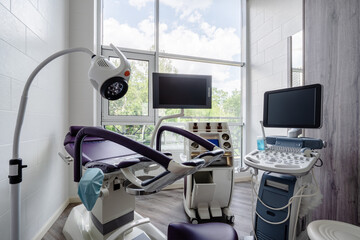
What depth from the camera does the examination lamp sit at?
34.8 inches

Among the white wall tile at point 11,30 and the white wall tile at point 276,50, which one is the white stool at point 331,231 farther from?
the white wall tile at point 276,50

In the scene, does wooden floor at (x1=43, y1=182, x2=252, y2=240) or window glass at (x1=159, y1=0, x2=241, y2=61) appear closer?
wooden floor at (x1=43, y1=182, x2=252, y2=240)

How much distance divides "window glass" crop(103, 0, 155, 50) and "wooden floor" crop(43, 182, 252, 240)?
7.31 feet

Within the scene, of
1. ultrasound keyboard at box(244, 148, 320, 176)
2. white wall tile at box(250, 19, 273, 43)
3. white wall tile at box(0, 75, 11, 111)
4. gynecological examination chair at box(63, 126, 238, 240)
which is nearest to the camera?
gynecological examination chair at box(63, 126, 238, 240)

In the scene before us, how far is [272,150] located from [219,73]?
2060 millimetres

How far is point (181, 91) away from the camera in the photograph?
185cm

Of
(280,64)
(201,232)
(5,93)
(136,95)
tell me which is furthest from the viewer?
(136,95)

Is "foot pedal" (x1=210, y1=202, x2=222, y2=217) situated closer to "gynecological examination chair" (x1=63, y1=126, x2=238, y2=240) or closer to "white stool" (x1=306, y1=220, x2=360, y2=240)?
"gynecological examination chair" (x1=63, y1=126, x2=238, y2=240)

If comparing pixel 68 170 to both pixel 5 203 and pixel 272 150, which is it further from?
pixel 272 150

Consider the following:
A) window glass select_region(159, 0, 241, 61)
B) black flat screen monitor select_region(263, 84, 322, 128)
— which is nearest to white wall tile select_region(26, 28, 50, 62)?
window glass select_region(159, 0, 241, 61)

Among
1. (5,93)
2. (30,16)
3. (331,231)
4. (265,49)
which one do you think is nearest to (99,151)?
(5,93)

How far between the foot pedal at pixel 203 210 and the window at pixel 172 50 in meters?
1.19

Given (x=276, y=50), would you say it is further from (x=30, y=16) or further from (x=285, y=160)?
(x=30, y=16)

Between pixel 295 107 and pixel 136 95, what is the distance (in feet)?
6.84
